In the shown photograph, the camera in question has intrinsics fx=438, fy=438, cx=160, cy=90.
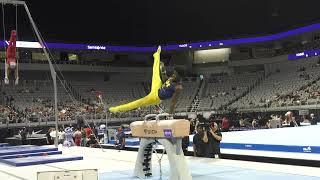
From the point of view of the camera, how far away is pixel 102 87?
Result: 42.7 meters

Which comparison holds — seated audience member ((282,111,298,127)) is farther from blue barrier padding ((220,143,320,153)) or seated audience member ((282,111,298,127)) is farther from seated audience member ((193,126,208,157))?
seated audience member ((193,126,208,157))

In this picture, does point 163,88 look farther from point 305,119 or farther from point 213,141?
point 305,119

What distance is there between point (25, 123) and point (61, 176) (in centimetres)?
2469

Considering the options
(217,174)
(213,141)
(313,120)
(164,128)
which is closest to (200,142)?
(213,141)

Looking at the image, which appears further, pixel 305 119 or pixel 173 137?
pixel 305 119

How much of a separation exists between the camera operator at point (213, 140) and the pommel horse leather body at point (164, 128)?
313 cm

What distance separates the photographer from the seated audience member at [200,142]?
11.7 m

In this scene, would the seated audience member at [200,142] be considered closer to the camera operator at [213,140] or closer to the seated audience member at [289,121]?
the camera operator at [213,140]

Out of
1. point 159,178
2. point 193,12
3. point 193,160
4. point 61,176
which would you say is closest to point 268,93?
point 193,12

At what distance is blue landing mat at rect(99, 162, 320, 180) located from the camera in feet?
27.9

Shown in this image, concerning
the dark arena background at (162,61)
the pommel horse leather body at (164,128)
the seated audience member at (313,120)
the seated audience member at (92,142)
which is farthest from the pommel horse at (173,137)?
the seated audience member at (313,120)

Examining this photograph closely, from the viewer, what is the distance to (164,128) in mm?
7988

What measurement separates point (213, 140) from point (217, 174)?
2.81m

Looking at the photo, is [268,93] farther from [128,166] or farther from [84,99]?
[128,166]
